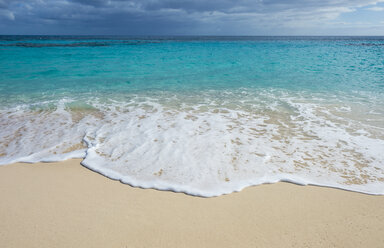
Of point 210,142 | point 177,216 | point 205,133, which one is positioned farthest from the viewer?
point 205,133

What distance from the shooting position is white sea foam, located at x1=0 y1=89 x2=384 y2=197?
353cm

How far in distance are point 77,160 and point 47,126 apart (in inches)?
84.7

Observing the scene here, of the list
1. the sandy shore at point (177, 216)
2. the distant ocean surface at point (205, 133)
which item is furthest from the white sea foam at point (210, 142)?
the sandy shore at point (177, 216)

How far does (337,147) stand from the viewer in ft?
14.6

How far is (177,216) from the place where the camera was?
2727mm

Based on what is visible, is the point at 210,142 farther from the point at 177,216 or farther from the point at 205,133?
the point at 177,216

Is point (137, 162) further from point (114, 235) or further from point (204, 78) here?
point (204, 78)

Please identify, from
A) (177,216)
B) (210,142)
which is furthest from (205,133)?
(177,216)

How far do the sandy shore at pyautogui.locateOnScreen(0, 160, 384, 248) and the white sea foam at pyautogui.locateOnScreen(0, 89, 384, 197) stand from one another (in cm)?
27

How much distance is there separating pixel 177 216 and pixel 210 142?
2.11 metres

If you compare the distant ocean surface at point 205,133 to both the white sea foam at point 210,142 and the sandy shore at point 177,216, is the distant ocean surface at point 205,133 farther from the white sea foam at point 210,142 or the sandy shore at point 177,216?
the sandy shore at point 177,216

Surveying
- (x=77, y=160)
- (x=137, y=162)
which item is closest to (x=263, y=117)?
(x=137, y=162)

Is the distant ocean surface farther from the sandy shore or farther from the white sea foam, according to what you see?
the sandy shore

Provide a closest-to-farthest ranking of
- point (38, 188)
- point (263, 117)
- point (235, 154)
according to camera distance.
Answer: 1. point (38, 188)
2. point (235, 154)
3. point (263, 117)
